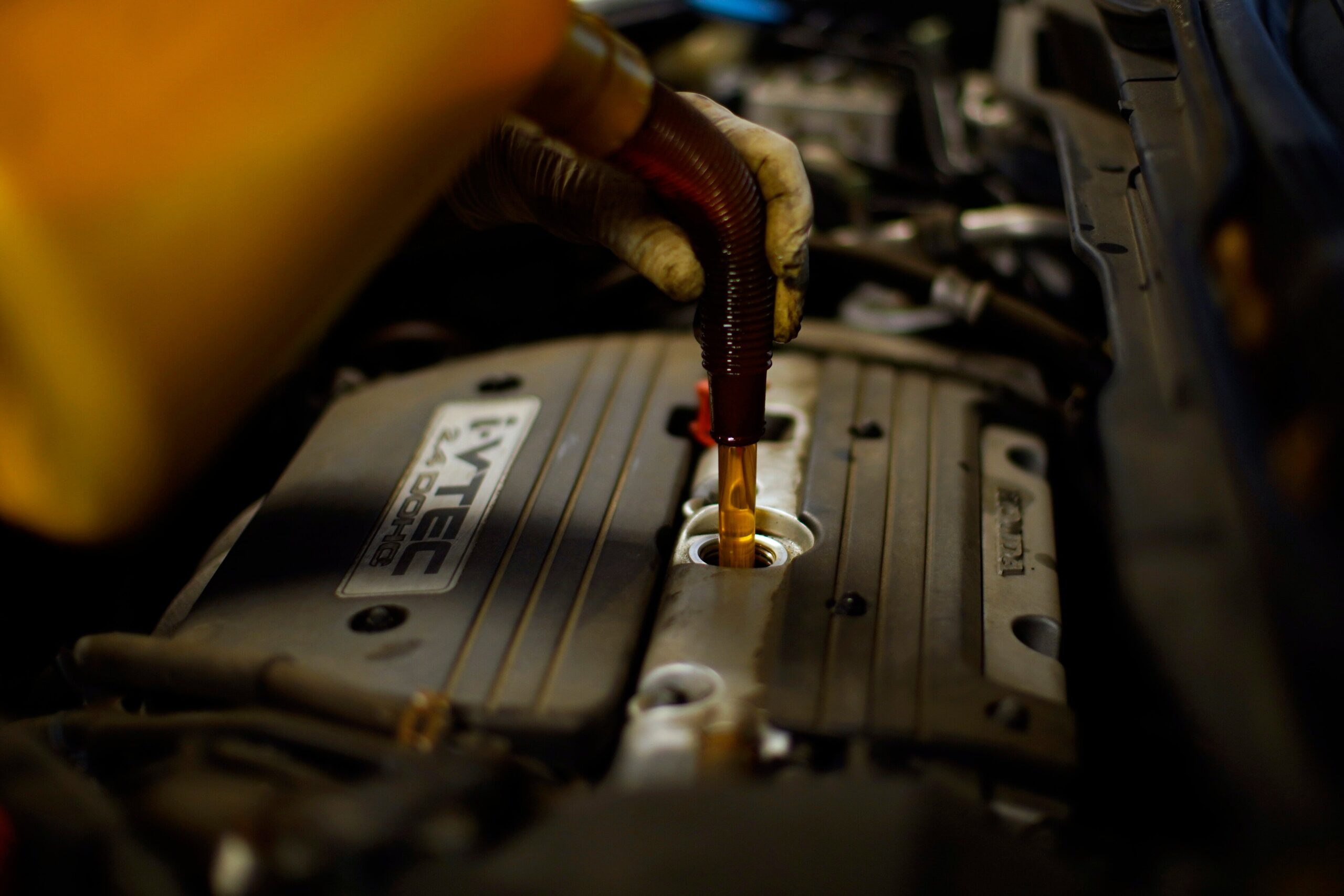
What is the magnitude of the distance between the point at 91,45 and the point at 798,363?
0.94 metres

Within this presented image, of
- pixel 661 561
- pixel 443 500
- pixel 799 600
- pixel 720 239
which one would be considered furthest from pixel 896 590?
pixel 443 500

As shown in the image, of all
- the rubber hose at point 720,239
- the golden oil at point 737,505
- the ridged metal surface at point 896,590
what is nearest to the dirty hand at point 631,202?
the rubber hose at point 720,239

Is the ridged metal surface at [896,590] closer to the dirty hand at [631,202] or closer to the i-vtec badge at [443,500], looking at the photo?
the dirty hand at [631,202]

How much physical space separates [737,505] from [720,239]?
28 cm

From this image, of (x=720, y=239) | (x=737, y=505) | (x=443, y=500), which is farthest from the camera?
(x=443, y=500)

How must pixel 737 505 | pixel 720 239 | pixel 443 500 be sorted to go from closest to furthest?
pixel 720 239 → pixel 737 505 → pixel 443 500

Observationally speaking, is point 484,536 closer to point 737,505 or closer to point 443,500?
point 443,500

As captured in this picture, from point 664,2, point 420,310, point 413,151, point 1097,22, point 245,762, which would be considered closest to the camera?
point 245,762

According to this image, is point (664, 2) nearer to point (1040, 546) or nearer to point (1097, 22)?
point (1097, 22)

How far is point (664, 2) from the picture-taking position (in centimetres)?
235

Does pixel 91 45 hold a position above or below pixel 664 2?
above

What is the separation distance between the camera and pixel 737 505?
106cm

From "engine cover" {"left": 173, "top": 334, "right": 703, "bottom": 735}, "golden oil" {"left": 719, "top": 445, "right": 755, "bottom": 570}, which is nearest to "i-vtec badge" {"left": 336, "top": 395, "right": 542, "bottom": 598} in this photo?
"engine cover" {"left": 173, "top": 334, "right": 703, "bottom": 735}

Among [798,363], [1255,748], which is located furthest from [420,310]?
[1255,748]
